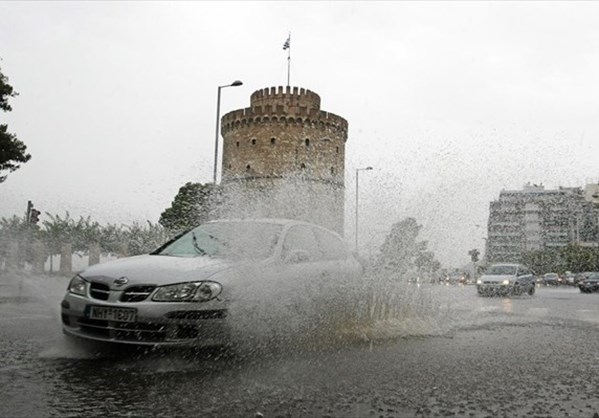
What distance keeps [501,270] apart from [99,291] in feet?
74.2

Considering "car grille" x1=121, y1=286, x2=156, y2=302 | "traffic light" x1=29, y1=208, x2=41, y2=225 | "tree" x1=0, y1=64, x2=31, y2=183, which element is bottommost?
"car grille" x1=121, y1=286, x2=156, y2=302

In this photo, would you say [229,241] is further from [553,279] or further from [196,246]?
[553,279]

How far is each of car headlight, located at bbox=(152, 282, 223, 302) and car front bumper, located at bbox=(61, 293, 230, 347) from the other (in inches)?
2.0

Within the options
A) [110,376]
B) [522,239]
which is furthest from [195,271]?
[522,239]

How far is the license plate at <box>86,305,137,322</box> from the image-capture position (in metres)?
4.96

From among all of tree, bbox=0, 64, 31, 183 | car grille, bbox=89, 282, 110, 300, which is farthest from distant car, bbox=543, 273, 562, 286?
car grille, bbox=89, 282, 110, 300

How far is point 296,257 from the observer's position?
6.32 metres

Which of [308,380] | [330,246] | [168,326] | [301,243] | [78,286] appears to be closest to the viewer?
[308,380]

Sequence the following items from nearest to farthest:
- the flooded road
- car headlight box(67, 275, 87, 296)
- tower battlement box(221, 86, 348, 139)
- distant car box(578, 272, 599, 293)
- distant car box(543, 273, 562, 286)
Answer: the flooded road, car headlight box(67, 275, 87, 296), distant car box(578, 272, 599, 293), tower battlement box(221, 86, 348, 139), distant car box(543, 273, 562, 286)

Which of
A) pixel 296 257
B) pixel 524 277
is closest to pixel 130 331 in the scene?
pixel 296 257

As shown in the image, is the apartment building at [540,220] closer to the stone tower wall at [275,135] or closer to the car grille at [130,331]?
the stone tower wall at [275,135]

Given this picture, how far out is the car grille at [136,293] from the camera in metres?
5.04

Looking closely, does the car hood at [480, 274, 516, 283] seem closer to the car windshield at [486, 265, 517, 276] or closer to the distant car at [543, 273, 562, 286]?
the car windshield at [486, 265, 517, 276]

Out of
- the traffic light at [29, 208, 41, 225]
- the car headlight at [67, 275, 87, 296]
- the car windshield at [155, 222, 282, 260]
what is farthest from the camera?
the traffic light at [29, 208, 41, 225]
